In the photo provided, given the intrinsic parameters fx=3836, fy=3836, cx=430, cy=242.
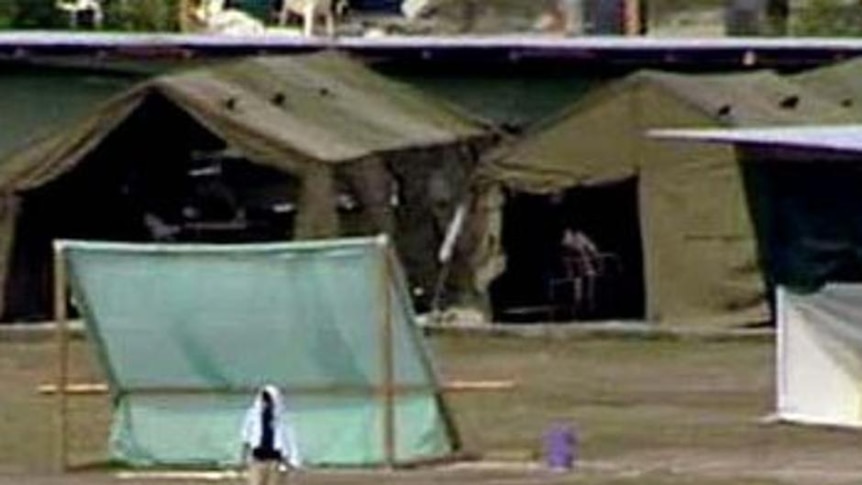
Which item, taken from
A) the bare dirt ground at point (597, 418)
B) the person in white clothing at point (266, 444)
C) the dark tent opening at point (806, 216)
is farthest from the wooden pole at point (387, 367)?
the dark tent opening at point (806, 216)

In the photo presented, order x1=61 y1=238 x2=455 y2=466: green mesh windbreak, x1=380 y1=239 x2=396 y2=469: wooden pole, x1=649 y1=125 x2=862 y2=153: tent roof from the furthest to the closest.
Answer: x1=649 y1=125 x2=862 y2=153: tent roof → x1=61 y1=238 x2=455 y2=466: green mesh windbreak → x1=380 y1=239 x2=396 y2=469: wooden pole

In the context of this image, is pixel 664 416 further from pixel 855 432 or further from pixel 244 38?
pixel 244 38

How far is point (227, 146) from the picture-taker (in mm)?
44625

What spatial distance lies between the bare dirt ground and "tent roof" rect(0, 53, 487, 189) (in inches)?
111

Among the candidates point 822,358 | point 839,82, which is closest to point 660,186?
point 839,82

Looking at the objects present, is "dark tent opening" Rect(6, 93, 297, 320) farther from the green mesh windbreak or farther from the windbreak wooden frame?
the green mesh windbreak

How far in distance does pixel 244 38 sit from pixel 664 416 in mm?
20745

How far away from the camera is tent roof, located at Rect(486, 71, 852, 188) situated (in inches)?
1713

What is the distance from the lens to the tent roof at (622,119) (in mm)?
43500

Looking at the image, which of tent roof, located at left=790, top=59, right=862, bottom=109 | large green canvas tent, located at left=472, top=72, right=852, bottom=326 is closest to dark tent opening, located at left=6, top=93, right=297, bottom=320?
large green canvas tent, located at left=472, top=72, right=852, bottom=326

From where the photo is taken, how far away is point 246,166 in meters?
46.3

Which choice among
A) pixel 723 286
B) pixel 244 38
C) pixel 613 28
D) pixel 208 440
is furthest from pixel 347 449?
pixel 613 28

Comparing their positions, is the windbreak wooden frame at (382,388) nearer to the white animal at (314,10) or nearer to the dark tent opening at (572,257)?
the dark tent opening at (572,257)

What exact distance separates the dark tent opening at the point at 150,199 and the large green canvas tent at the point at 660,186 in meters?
2.72
